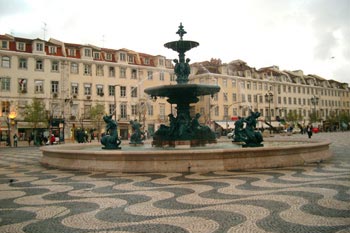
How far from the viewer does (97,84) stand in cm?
4978

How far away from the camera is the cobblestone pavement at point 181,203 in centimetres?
429

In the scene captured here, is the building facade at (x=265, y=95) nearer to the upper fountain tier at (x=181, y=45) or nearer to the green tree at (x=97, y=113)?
the green tree at (x=97, y=113)

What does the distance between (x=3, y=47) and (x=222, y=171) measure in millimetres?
41849

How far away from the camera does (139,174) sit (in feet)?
30.2

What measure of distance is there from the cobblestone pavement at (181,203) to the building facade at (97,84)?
29307 millimetres

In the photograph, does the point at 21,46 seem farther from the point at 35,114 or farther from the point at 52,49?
the point at 35,114

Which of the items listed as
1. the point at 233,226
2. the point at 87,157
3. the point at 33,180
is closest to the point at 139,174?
the point at 87,157

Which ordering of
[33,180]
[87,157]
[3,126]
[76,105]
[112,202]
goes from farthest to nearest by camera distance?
[76,105]
[3,126]
[87,157]
[33,180]
[112,202]

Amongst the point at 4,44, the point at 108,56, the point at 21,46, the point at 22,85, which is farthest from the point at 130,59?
the point at 4,44

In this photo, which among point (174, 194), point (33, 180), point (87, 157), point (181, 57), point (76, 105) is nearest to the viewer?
point (174, 194)

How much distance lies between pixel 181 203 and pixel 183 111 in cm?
1002

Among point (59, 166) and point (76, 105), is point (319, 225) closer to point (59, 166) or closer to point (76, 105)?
point (59, 166)

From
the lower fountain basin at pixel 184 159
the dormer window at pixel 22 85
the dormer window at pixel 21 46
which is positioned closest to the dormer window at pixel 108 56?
the dormer window at pixel 21 46

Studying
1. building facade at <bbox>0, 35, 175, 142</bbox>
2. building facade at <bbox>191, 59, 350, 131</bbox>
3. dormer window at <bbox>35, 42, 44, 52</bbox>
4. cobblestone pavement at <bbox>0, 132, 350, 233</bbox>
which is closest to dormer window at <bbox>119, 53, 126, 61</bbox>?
building facade at <bbox>0, 35, 175, 142</bbox>
